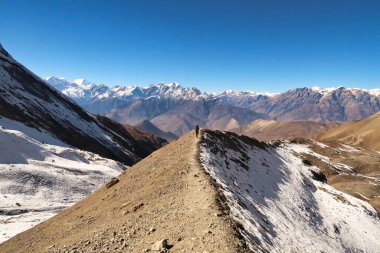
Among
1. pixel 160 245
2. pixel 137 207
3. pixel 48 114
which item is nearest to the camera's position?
pixel 160 245

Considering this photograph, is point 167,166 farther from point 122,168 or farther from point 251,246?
point 122,168

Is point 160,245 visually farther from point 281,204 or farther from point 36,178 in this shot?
point 36,178

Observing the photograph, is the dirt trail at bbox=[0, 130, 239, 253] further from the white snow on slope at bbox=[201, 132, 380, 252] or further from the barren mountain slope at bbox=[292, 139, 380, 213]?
the barren mountain slope at bbox=[292, 139, 380, 213]

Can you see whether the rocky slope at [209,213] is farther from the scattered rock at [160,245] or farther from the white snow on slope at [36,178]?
the white snow on slope at [36,178]

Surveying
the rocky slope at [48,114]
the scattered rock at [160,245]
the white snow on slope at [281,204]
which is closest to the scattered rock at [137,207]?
the white snow on slope at [281,204]

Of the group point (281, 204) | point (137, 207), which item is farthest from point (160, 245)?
point (281, 204)

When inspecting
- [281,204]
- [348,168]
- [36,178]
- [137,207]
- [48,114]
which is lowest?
[36,178]

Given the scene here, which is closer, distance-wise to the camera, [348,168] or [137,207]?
[137,207]

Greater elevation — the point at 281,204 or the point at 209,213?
the point at 209,213
